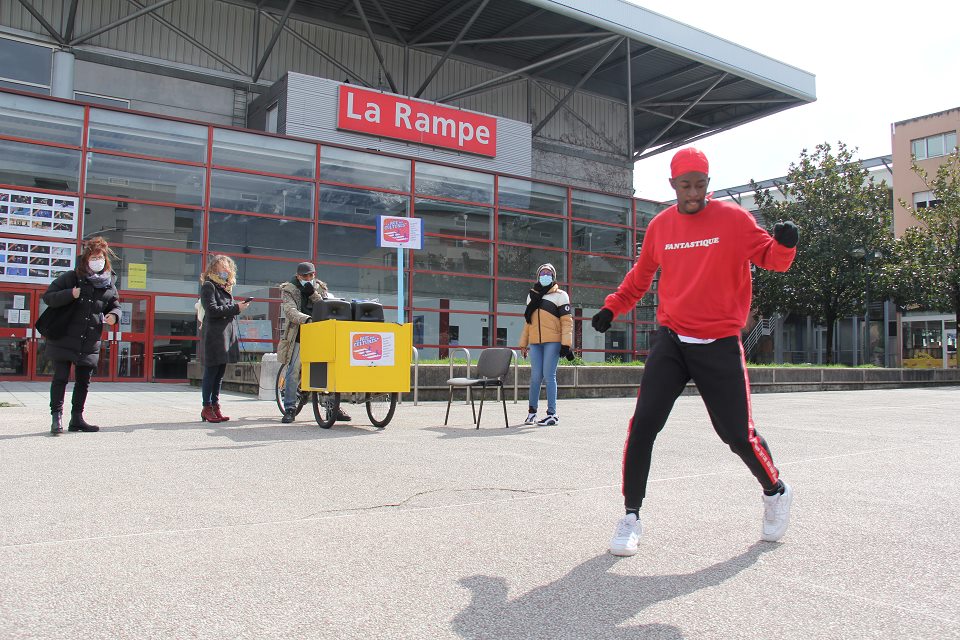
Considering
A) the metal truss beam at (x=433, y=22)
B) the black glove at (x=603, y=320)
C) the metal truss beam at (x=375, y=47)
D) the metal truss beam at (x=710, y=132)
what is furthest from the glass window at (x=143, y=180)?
the metal truss beam at (x=710, y=132)

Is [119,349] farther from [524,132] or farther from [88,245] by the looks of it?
[524,132]

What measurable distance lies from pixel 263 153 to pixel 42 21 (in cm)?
846

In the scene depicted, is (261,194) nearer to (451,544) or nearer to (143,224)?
(143,224)

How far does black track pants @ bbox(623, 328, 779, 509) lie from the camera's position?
3482 mm

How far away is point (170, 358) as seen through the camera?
20.3 metres

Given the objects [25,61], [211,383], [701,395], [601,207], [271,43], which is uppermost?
[271,43]

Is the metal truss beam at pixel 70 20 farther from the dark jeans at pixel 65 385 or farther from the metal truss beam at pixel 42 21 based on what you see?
the dark jeans at pixel 65 385

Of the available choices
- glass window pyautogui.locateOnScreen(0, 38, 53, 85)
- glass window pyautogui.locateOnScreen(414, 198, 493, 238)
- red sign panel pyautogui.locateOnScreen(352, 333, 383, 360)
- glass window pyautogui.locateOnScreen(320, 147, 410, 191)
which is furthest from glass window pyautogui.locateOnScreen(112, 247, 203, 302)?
red sign panel pyautogui.locateOnScreen(352, 333, 383, 360)

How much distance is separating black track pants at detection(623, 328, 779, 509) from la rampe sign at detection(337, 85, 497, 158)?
74.4 ft

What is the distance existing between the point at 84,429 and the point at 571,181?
27.7m

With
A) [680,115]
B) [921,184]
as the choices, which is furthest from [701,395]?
[921,184]

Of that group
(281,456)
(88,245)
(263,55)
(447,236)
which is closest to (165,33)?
(263,55)

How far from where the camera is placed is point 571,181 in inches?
1315

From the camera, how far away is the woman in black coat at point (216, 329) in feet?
28.6
